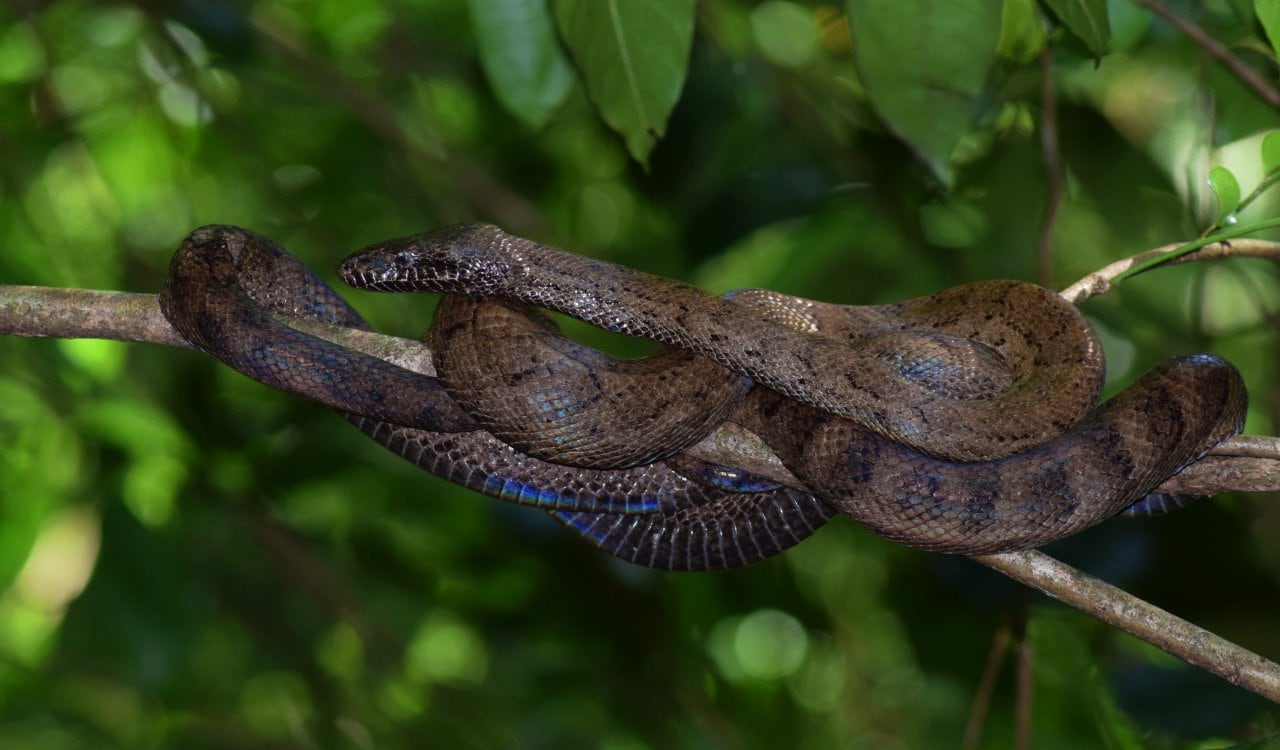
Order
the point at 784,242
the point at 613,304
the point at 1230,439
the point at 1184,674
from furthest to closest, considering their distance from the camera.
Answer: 1. the point at 784,242
2. the point at 1184,674
3. the point at 613,304
4. the point at 1230,439

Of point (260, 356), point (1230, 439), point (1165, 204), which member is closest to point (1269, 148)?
point (1230, 439)

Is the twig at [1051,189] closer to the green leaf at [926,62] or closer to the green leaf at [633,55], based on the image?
the green leaf at [926,62]

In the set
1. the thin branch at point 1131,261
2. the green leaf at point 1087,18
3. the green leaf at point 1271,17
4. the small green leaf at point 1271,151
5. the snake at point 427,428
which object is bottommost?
the snake at point 427,428

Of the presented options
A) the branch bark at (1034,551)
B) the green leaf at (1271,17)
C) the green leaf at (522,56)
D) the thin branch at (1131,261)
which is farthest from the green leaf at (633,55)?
the green leaf at (1271,17)

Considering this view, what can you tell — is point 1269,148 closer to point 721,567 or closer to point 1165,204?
point 721,567

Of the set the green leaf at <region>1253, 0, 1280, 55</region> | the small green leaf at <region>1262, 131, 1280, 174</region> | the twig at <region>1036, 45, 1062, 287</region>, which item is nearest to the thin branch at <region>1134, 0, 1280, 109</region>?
the twig at <region>1036, 45, 1062, 287</region>

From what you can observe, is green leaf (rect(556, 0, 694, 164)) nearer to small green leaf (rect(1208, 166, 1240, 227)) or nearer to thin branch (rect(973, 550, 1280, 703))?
small green leaf (rect(1208, 166, 1240, 227))

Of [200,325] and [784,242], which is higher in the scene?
[200,325]
